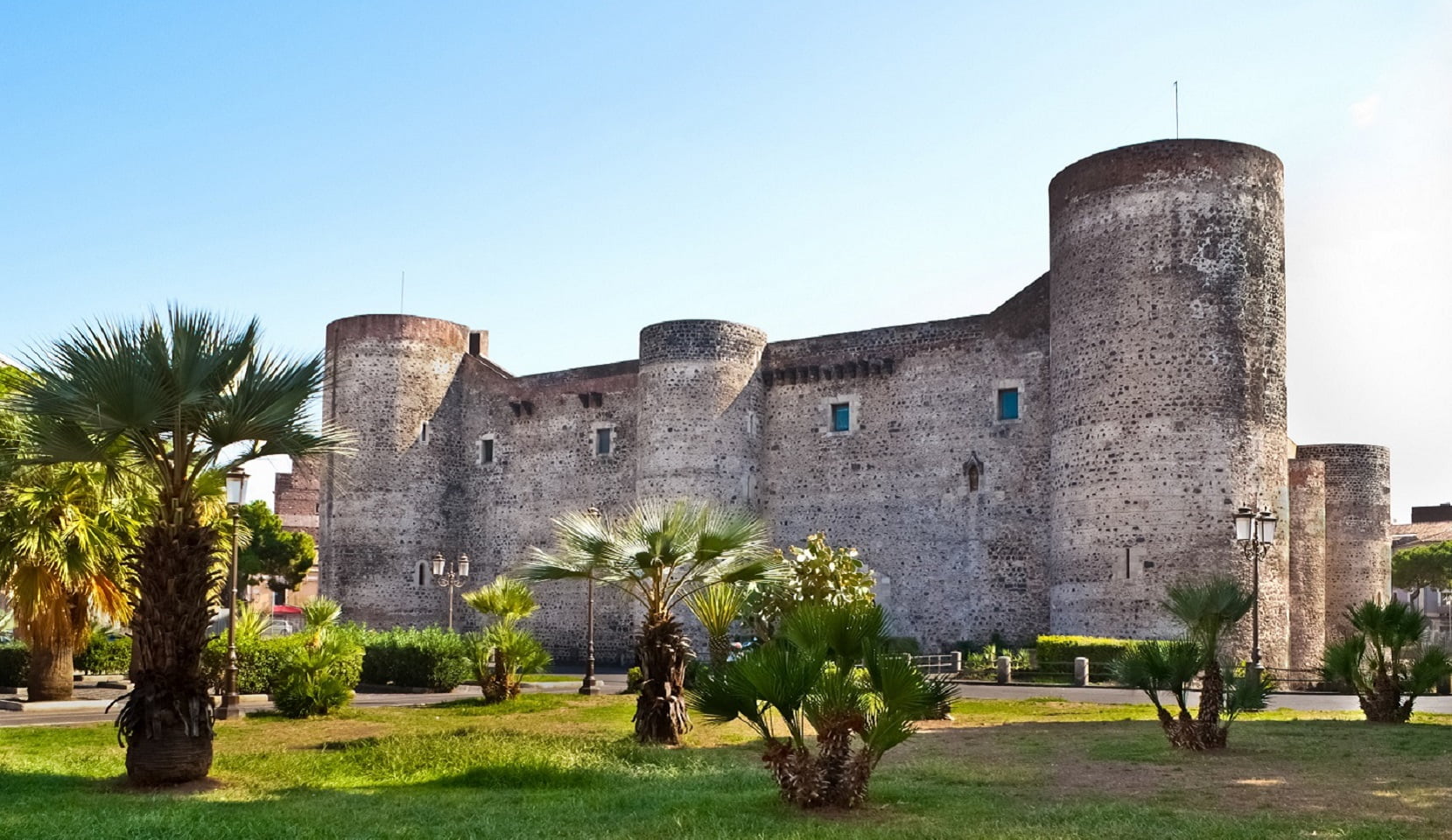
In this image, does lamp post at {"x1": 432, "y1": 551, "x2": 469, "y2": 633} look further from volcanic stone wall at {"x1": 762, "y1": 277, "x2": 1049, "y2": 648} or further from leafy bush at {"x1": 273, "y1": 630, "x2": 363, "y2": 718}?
leafy bush at {"x1": 273, "y1": 630, "x2": 363, "y2": 718}

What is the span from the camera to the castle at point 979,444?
27.2 meters

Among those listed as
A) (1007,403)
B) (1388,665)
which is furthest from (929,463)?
(1388,665)

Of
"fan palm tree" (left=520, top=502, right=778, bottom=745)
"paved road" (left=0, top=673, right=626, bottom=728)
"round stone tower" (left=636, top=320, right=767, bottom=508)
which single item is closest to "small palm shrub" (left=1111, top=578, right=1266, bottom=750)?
"fan palm tree" (left=520, top=502, right=778, bottom=745)

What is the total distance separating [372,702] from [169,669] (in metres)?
10.6

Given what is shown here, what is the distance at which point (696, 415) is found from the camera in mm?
35125

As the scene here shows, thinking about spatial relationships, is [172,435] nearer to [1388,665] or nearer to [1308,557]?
[1388,665]

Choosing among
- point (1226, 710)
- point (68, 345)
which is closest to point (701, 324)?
point (1226, 710)

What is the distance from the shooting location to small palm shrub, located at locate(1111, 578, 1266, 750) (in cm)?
1303

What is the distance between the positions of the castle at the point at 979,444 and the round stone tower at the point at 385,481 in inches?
2.8

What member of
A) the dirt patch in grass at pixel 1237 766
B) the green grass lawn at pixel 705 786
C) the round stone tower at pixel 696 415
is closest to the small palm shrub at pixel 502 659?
the green grass lawn at pixel 705 786

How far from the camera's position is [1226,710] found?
541 inches

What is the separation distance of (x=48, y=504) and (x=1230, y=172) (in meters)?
23.1

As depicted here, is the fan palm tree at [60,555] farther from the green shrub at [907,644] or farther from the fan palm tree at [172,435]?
the green shrub at [907,644]

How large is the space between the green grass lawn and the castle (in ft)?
32.9
